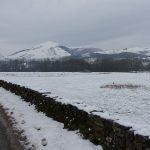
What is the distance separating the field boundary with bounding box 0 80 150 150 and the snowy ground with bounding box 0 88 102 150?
0.24 m

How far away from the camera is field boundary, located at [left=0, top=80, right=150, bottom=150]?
780cm

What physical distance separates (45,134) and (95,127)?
2.51 m

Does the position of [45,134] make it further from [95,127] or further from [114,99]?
[114,99]

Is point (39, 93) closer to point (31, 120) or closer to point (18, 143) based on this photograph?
point (31, 120)

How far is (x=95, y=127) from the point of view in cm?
1038

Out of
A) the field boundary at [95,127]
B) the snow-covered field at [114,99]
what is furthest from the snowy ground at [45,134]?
the snow-covered field at [114,99]

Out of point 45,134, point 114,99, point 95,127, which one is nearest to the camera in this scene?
point 95,127

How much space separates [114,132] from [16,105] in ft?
41.9

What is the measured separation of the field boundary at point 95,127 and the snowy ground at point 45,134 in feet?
0.78

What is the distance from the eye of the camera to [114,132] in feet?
29.0

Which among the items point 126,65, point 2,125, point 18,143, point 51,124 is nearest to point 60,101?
point 51,124

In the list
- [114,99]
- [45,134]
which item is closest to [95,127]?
[45,134]

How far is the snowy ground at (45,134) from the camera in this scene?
1046 centimetres

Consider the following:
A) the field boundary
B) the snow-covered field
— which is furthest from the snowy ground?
the snow-covered field
